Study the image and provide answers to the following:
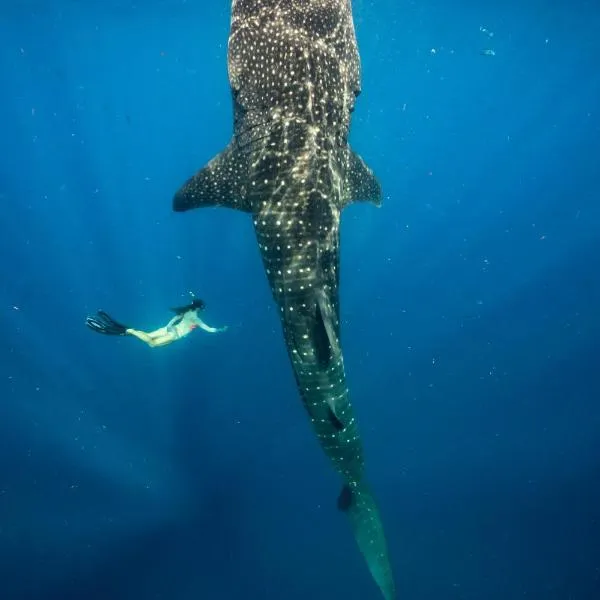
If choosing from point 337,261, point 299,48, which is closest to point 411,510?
point 337,261

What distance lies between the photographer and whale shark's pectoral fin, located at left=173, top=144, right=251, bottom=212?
4.39 m

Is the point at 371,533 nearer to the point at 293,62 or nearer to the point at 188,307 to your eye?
the point at 188,307

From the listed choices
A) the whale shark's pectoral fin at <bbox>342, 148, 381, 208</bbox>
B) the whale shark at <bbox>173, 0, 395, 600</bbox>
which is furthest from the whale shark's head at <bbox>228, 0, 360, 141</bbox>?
the whale shark's pectoral fin at <bbox>342, 148, 381, 208</bbox>

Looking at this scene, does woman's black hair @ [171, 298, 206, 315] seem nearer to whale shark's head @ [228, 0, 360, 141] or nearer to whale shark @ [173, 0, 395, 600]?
whale shark @ [173, 0, 395, 600]

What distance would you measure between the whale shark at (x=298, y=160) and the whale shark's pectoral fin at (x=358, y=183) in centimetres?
4

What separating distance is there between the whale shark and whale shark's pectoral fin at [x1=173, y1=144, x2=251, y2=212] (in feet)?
0.03

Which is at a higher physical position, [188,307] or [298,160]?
[188,307]

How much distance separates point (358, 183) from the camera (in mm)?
4797

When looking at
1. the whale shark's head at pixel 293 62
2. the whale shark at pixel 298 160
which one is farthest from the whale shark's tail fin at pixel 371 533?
the whale shark's head at pixel 293 62

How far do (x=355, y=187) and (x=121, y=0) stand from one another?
1477 cm

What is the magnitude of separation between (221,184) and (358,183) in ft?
4.17

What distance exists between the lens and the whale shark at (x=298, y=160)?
4078mm

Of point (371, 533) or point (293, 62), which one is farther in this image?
point (371, 533)

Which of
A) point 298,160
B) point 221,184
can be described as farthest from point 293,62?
point 221,184
